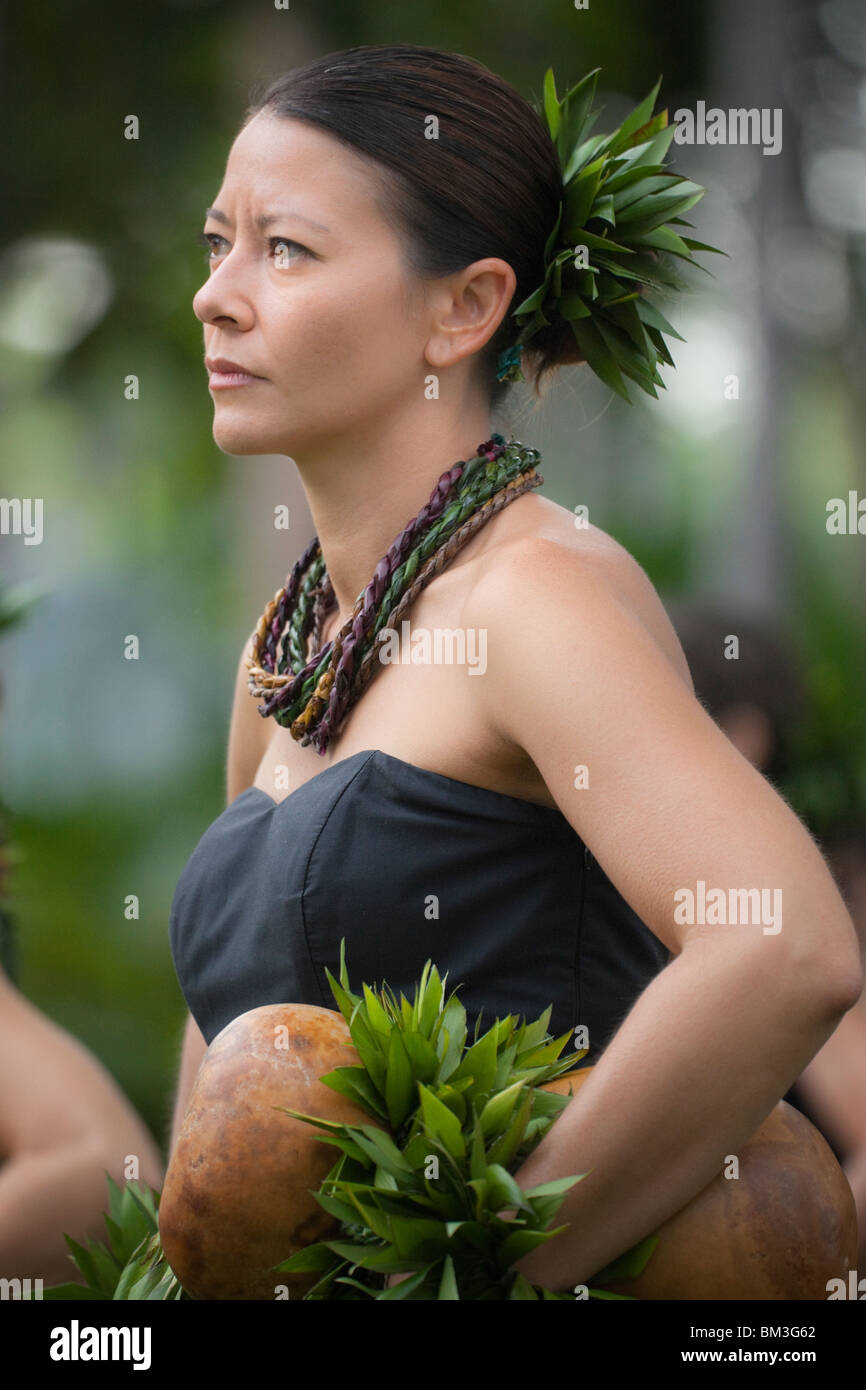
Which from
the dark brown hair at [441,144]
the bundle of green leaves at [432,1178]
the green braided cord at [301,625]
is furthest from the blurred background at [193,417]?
the bundle of green leaves at [432,1178]

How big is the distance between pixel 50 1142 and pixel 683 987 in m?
2.01

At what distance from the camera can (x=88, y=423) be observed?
5363 mm

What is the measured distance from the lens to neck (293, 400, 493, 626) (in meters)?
1.86

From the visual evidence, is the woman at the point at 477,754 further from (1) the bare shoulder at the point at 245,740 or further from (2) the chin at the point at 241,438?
(1) the bare shoulder at the point at 245,740

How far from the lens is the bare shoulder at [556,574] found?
153cm

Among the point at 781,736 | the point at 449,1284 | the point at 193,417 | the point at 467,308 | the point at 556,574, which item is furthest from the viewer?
the point at 193,417

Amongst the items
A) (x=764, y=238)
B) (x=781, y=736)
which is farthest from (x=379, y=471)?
(x=764, y=238)

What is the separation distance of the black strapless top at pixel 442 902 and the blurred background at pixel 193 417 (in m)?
2.39

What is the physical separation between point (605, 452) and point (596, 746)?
379cm

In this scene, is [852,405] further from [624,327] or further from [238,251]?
[238,251]

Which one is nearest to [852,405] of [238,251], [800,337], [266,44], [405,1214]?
[800,337]

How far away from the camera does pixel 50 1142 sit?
9.68ft

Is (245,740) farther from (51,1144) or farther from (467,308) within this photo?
(51,1144)

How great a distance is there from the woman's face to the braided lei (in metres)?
0.15
